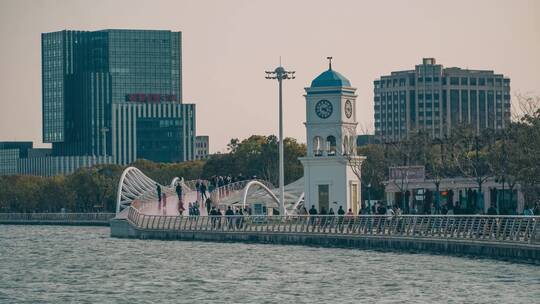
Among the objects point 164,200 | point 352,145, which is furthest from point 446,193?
point 164,200

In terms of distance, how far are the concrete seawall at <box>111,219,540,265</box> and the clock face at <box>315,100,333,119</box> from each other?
1399cm

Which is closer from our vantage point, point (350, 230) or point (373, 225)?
point (373, 225)

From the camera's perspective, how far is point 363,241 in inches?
3629

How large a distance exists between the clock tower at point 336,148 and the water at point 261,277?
64.3ft

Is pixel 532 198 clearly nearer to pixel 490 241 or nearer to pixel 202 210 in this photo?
pixel 490 241

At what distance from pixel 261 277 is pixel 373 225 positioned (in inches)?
853

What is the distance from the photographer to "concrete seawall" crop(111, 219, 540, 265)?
74.7m

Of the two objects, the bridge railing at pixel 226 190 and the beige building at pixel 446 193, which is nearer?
the beige building at pixel 446 193

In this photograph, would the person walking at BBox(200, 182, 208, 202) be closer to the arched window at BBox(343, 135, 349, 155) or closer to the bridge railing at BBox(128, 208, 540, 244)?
the bridge railing at BBox(128, 208, 540, 244)

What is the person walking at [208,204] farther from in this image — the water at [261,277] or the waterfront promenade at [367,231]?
the water at [261,277]

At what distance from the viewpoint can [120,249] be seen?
3991 inches

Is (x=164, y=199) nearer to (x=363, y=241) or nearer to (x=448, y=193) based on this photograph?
(x=448, y=193)

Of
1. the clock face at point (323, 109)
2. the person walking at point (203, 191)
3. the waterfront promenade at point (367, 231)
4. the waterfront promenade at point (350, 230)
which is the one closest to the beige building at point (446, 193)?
the clock face at point (323, 109)

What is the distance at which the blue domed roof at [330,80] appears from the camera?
388 feet
